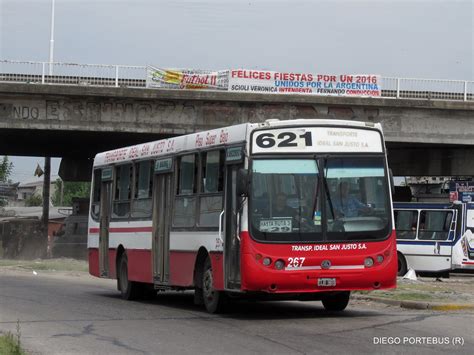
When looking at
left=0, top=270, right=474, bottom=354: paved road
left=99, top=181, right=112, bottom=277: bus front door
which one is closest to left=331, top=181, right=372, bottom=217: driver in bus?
left=0, top=270, right=474, bottom=354: paved road

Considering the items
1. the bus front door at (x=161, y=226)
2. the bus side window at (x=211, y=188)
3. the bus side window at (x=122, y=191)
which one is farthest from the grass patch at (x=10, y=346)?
the bus side window at (x=122, y=191)

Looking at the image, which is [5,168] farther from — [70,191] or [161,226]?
[161,226]

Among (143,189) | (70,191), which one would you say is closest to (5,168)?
(70,191)

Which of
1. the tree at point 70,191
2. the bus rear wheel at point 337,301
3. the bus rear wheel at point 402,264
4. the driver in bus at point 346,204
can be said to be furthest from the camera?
the tree at point 70,191

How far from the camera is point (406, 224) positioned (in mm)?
31125

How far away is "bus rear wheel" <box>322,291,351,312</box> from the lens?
49.1ft

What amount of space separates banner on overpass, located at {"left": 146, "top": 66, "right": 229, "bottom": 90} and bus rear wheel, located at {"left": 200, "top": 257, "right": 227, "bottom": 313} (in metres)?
20.2

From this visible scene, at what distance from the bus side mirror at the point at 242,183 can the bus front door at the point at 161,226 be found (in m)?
3.40

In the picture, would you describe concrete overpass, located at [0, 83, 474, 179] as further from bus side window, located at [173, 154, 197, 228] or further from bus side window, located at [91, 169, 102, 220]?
bus side window, located at [173, 154, 197, 228]

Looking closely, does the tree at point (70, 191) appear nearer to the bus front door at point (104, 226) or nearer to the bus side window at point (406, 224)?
the bus side window at point (406, 224)

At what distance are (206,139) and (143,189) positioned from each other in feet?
10.2

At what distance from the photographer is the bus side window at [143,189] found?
1753 cm

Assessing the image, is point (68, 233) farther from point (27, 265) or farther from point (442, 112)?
point (442, 112)

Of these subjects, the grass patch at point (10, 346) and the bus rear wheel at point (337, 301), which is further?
the bus rear wheel at point (337, 301)
